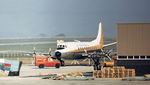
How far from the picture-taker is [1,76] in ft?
237

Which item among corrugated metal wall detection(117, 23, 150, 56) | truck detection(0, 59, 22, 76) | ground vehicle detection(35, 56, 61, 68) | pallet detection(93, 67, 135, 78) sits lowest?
pallet detection(93, 67, 135, 78)

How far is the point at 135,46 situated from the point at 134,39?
1.28 meters

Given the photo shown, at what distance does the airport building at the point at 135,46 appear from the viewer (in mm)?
73375

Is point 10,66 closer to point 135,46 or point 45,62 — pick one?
point 135,46

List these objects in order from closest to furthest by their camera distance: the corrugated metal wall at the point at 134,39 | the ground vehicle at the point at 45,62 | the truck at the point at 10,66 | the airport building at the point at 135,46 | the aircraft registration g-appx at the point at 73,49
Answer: the truck at the point at 10,66 → the airport building at the point at 135,46 → the corrugated metal wall at the point at 134,39 → the ground vehicle at the point at 45,62 → the aircraft registration g-appx at the point at 73,49

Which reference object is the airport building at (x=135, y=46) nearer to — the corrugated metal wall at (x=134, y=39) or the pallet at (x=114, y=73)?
the corrugated metal wall at (x=134, y=39)

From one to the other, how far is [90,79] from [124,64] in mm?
11911

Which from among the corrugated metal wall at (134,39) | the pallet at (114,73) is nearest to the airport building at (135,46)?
the corrugated metal wall at (134,39)

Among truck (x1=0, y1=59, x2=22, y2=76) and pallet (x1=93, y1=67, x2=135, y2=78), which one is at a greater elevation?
truck (x1=0, y1=59, x2=22, y2=76)

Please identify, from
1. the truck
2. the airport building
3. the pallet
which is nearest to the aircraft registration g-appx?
the truck

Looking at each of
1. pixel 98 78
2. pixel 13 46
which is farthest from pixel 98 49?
pixel 13 46

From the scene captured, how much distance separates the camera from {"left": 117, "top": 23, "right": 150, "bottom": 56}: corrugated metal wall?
73.9 meters

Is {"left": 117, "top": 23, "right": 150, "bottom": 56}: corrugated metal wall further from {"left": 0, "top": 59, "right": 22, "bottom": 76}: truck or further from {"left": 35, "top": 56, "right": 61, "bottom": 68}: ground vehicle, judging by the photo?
{"left": 35, "top": 56, "right": 61, "bottom": 68}: ground vehicle

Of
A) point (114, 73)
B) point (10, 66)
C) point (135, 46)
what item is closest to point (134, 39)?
point (135, 46)
